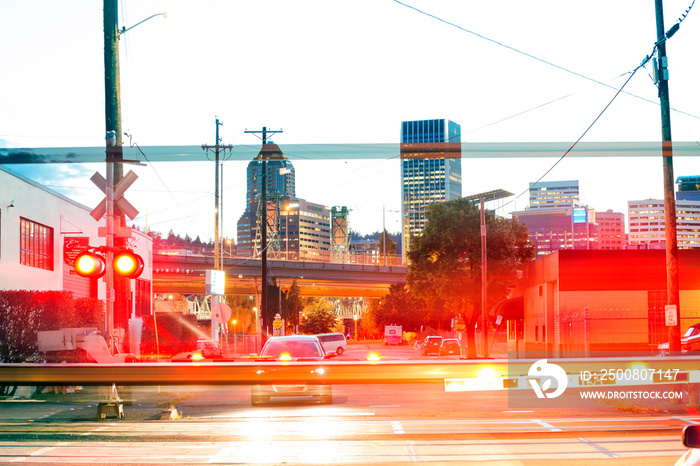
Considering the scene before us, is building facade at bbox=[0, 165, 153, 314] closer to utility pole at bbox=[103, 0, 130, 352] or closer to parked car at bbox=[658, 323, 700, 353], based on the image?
utility pole at bbox=[103, 0, 130, 352]

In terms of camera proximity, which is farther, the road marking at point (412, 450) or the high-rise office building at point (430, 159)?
the road marking at point (412, 450)

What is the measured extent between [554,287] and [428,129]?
33074mm

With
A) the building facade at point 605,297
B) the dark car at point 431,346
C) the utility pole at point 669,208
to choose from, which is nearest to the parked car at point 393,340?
the dark car at point 431,346

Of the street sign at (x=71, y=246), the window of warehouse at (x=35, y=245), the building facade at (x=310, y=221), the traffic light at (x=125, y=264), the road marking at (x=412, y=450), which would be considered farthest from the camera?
the street sign at (x=71, y=246)

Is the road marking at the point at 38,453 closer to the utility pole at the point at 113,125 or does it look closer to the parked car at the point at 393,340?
the utility pole at the point at 113,125

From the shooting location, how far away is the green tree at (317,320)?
96.2 metres

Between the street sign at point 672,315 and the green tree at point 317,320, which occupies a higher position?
the street sign at point 672,315

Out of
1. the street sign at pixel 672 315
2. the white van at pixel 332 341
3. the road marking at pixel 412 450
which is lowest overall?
the white van at pixel 332 341

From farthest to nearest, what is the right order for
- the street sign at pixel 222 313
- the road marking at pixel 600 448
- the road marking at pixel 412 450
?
the street sign at pixel 222 313 < the road marking at pixel 600 448 < the road marking at pixel 412 450

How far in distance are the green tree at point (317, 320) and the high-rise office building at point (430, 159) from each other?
91.2 meters

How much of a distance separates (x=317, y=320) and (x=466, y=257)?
187 ft

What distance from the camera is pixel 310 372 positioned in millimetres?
3936

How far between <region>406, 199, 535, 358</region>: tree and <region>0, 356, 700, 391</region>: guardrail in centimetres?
3398

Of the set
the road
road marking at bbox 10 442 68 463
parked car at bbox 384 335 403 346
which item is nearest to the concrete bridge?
parked car at bbox 384 335 403 346
